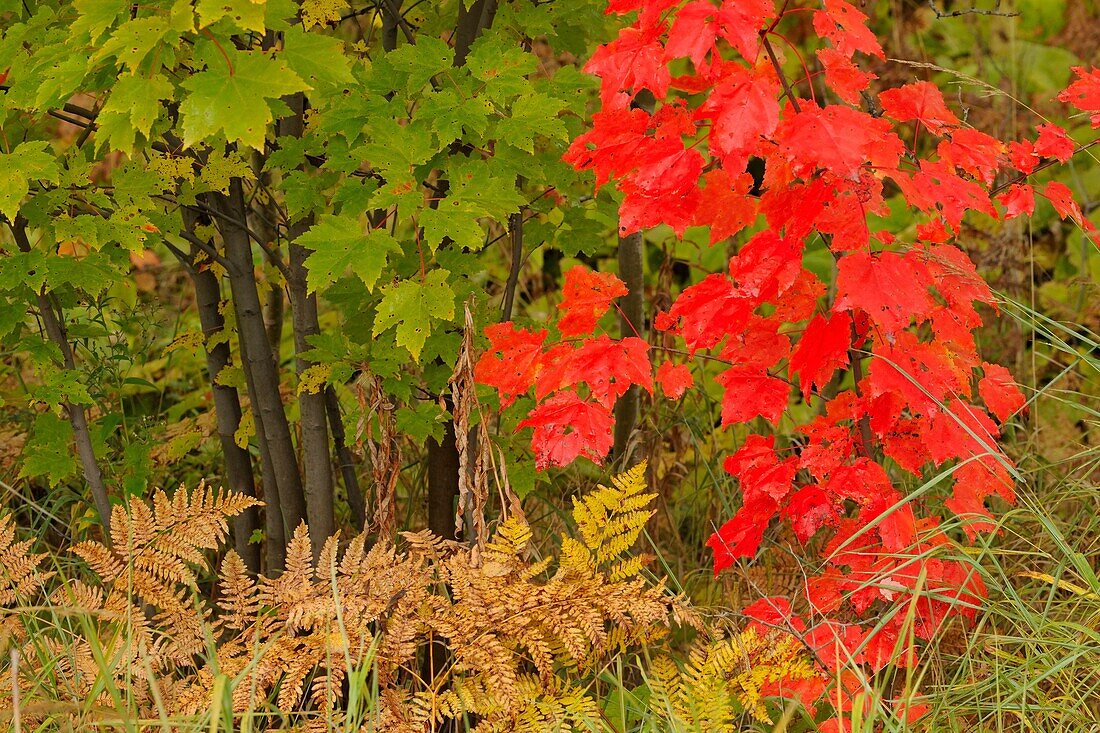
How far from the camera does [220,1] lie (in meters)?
1.73

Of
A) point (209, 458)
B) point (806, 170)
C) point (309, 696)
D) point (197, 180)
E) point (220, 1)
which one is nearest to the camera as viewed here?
point (220, 1)

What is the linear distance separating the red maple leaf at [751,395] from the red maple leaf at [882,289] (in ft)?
1.06

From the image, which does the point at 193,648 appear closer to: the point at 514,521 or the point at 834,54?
the point at 514,521

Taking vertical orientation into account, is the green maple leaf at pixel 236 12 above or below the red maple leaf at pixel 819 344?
above

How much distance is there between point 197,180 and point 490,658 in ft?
4.07

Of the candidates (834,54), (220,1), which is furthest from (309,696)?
(834,54)

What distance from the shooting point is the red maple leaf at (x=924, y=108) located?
2146 millimetres

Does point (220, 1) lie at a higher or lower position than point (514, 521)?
higher

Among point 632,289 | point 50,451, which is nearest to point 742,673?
point 632,289

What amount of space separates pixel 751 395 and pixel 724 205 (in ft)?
1.29

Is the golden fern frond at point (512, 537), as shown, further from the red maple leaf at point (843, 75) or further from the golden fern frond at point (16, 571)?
the red maple leaf at point (843, 75)

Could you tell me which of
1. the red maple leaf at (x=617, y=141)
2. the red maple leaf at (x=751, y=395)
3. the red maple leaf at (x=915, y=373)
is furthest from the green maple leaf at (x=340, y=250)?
the red maple leaf at (x=915, y=373)

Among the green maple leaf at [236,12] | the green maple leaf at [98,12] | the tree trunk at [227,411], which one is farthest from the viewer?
the tree trunk at [227,411]

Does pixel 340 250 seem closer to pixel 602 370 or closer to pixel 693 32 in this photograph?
pixel 602 370
